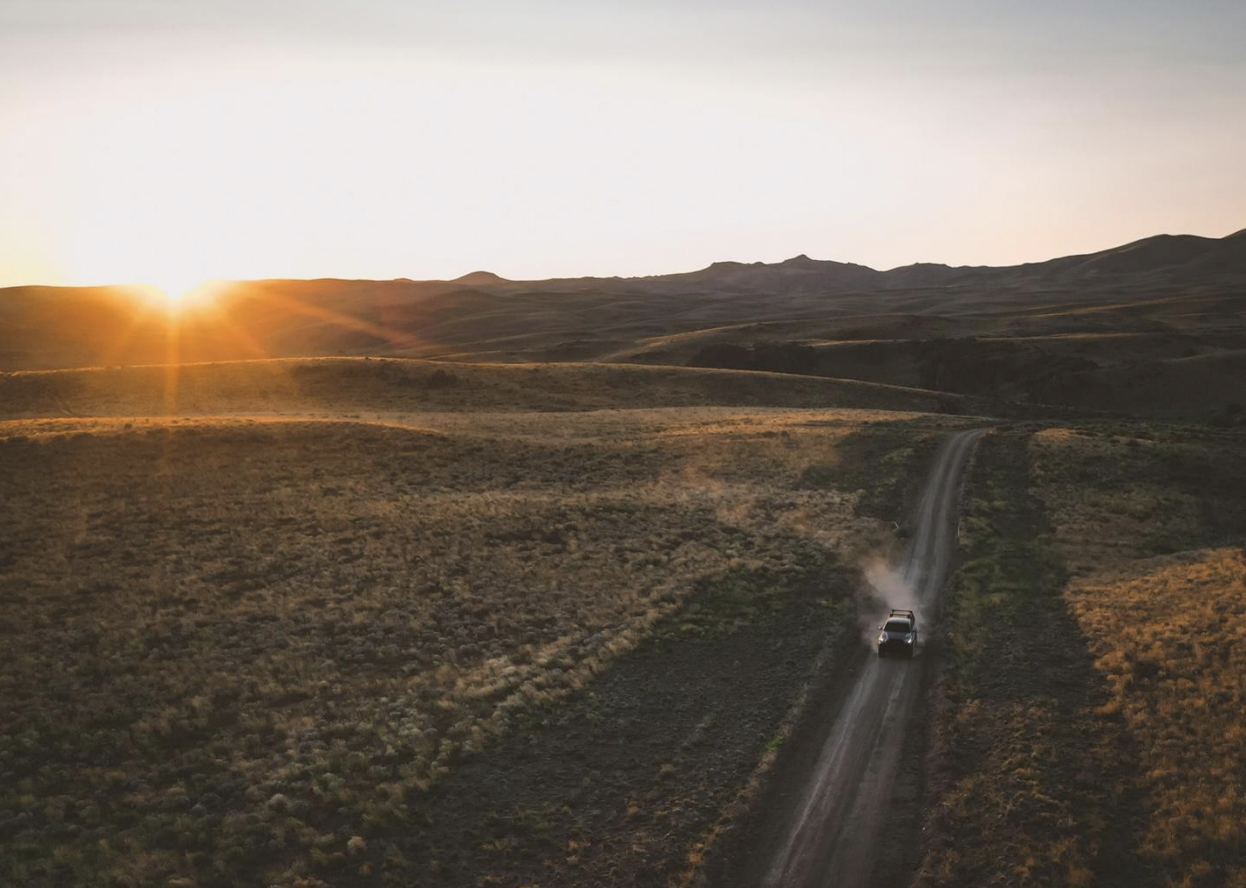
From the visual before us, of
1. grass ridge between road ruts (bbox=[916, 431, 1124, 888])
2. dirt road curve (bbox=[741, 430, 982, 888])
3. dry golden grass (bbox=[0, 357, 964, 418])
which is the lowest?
dirt road curve (bbox=[741, 430, 982, 888])

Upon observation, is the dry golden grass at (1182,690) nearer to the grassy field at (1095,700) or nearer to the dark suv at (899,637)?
the grassy field at (1095,700)

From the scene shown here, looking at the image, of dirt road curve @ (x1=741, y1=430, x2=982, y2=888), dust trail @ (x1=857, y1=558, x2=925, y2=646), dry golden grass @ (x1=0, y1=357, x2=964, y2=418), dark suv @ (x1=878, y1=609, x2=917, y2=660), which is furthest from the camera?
dry golden grass @ (x1=0, y1=357, x2=964, y2=418)

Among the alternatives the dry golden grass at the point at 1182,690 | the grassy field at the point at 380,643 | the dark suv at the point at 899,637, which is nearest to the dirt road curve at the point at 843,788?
the dark suv at the point at 899,637

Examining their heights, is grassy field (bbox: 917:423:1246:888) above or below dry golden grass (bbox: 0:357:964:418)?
below

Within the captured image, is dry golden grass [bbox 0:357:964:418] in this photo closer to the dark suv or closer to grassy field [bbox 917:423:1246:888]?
grassy field [bbox 917:423:1246:888]

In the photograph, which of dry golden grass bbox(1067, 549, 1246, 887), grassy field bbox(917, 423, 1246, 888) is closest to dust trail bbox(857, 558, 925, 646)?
grassy field bbox(917, 423, 1246, 888)
